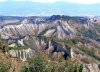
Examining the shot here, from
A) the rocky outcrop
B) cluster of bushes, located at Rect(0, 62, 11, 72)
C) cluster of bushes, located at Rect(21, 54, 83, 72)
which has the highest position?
cluster of bushes, located at Rect(0, 62, 11, 72)

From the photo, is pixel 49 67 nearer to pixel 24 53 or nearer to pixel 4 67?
pixel 4 67

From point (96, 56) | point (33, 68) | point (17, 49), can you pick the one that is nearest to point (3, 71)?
point (33, 68)

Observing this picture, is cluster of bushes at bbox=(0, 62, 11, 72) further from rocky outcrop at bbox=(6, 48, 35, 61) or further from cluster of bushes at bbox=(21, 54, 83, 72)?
rocky outcrop at bbox=(6, 48, 35, 61)

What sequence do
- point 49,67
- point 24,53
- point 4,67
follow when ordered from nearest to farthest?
1. point 4,67
2. point 49,67
3. point 24,53

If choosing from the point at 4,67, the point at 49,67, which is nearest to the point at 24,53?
the point at 49,67

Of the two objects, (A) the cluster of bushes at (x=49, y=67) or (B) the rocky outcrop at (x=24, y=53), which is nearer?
(A) the cluster of bushes at (x=49, y=67)

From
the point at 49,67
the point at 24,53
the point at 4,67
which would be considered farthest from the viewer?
the point at 24,53

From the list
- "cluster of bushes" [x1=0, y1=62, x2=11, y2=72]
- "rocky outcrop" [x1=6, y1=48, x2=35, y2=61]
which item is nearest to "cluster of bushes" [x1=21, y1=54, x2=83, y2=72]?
"cluster of bushes" [x1=0, y1=62, x2=11, y2=72]

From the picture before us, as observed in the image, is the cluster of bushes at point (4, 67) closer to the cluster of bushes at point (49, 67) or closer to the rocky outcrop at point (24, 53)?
Result: the cluster of bushes at point (49, 67)

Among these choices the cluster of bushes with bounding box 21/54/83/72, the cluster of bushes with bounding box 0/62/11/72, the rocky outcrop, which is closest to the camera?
the cluster of bushes with bounding box 0/62/11/72

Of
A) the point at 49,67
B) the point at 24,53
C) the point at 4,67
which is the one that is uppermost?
the point at 4,67

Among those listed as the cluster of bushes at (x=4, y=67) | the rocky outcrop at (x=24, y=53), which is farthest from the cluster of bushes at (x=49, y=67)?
the rocky outcrop at (x=24, y=53)
